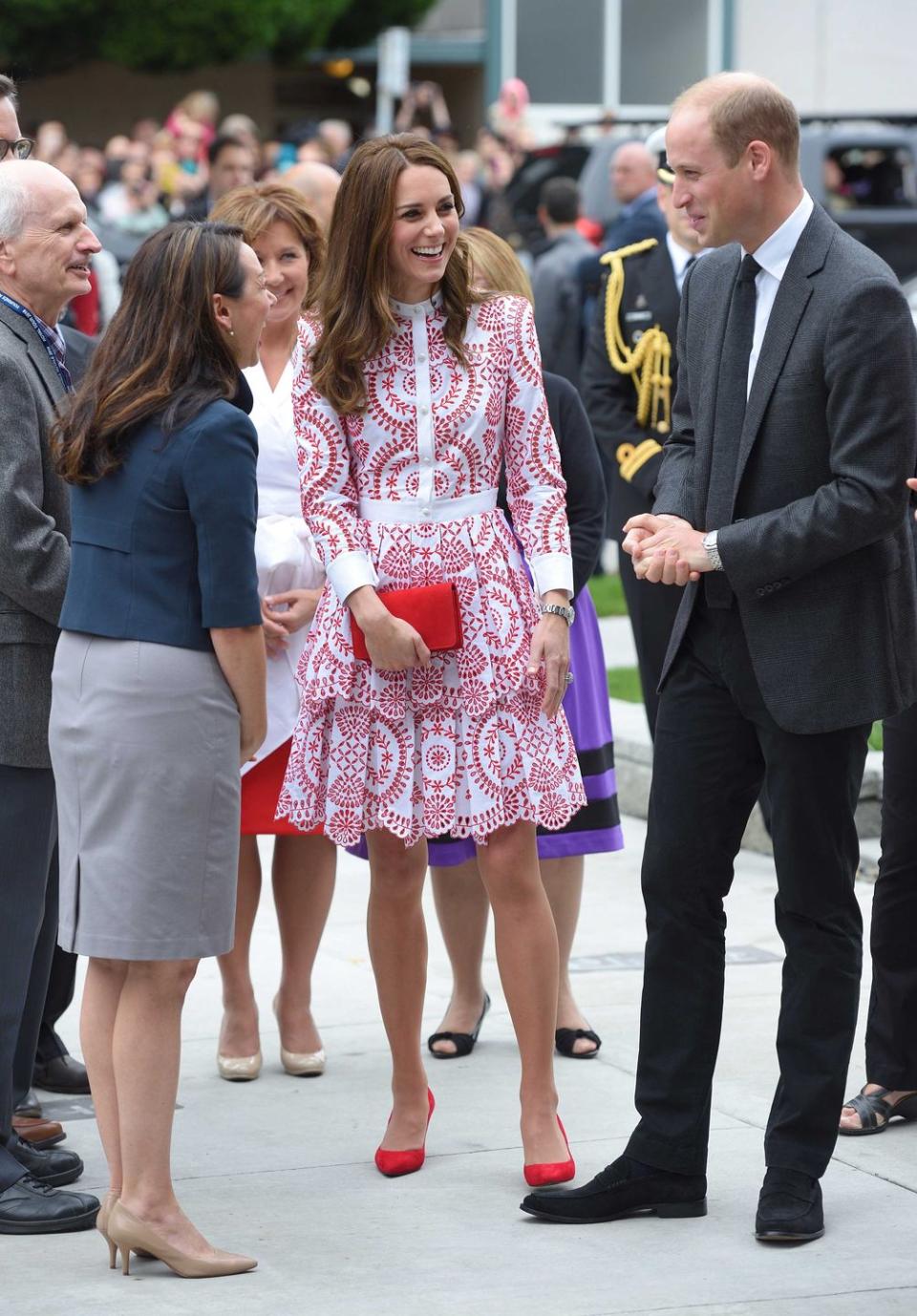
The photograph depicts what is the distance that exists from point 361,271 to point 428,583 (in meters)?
0.65

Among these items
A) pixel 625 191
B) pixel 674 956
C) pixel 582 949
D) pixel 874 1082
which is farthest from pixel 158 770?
pixel 625 191

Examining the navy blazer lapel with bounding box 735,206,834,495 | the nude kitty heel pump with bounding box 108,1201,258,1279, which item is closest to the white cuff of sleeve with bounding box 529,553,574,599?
the navy blazer lapel with bounding box 735,206,834,495

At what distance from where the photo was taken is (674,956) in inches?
157

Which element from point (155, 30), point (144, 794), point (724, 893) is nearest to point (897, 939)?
point (724, 893)

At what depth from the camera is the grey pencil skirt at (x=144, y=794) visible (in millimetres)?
3576

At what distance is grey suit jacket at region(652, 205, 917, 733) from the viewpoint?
3.67 meters

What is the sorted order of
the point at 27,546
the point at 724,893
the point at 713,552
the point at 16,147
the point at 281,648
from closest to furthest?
the point at 713,552, the point at 27,546, the point at 724,893, the point at 16,147, the point at 281,648

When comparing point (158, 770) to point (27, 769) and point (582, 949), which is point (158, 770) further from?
point (582, 949)

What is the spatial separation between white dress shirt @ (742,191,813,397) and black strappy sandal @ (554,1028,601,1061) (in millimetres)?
1942

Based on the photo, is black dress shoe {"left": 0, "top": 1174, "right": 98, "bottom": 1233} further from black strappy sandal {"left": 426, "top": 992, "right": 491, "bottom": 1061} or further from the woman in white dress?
black strappy sandal {"left": 426, "top": 992, "right": 491, "bottom": 1061}

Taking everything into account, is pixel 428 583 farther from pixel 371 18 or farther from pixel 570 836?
pixel 371 18

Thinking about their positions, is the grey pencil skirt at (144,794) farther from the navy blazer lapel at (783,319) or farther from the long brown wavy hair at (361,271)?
the navy blazer lapel at (783,319)

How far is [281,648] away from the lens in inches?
198

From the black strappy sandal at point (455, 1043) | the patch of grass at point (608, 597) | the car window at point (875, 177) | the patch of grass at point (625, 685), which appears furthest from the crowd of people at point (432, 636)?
the car window at point (875, 177)
